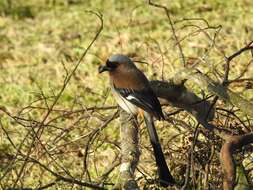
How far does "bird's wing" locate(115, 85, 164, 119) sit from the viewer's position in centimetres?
457

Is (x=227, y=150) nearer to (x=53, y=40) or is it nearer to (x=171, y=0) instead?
(x=53, y=40)

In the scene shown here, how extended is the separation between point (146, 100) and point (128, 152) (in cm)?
52

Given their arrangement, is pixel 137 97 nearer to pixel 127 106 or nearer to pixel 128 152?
pixel 127 106

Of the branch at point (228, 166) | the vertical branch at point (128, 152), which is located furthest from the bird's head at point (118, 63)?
the branch at point (228, 166)

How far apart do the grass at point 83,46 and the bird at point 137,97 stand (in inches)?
40.1

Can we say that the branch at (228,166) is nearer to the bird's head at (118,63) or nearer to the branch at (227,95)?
the branch at (227,95)

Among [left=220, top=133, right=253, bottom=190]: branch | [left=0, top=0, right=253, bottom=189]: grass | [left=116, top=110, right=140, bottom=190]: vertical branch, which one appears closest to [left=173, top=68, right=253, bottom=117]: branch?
[left=116, top=110, right=140, bottom=190]: vertical branch

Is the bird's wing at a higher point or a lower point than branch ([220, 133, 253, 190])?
higher

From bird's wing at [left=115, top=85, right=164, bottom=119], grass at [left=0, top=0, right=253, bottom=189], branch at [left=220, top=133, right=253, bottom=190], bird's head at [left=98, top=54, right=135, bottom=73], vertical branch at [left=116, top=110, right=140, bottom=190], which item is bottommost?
branch at [left=220, top=133, right=253, bottom=190]

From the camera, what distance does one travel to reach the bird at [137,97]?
438 cm

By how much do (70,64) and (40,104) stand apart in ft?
3.88

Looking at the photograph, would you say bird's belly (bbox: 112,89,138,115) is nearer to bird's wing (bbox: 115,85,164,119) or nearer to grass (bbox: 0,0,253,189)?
bird's wing (bbox: 115,85,164,119)

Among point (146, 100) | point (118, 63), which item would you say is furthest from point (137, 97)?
point (118, 63)

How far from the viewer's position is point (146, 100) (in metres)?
4.64
